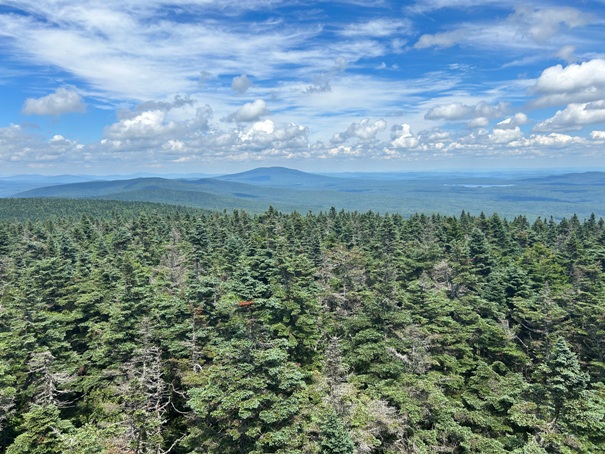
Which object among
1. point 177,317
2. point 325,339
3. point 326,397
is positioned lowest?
point 325,339

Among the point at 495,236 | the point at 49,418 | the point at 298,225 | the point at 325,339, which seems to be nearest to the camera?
the point at 49,418

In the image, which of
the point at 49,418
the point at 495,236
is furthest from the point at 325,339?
the point at 495,236

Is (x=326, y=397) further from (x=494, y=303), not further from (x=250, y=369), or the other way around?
(x=494, y=303)

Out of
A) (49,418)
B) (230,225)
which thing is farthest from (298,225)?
(49,418)

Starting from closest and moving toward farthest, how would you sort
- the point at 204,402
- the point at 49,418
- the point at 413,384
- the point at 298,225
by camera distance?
the point at 49,418 → the point at 204,402 → the point at 413,384 → the point at 298,225

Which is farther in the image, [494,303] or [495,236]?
[495,236]

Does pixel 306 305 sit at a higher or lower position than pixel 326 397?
higher

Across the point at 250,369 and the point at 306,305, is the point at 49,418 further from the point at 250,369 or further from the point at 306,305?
the point at 306,305
